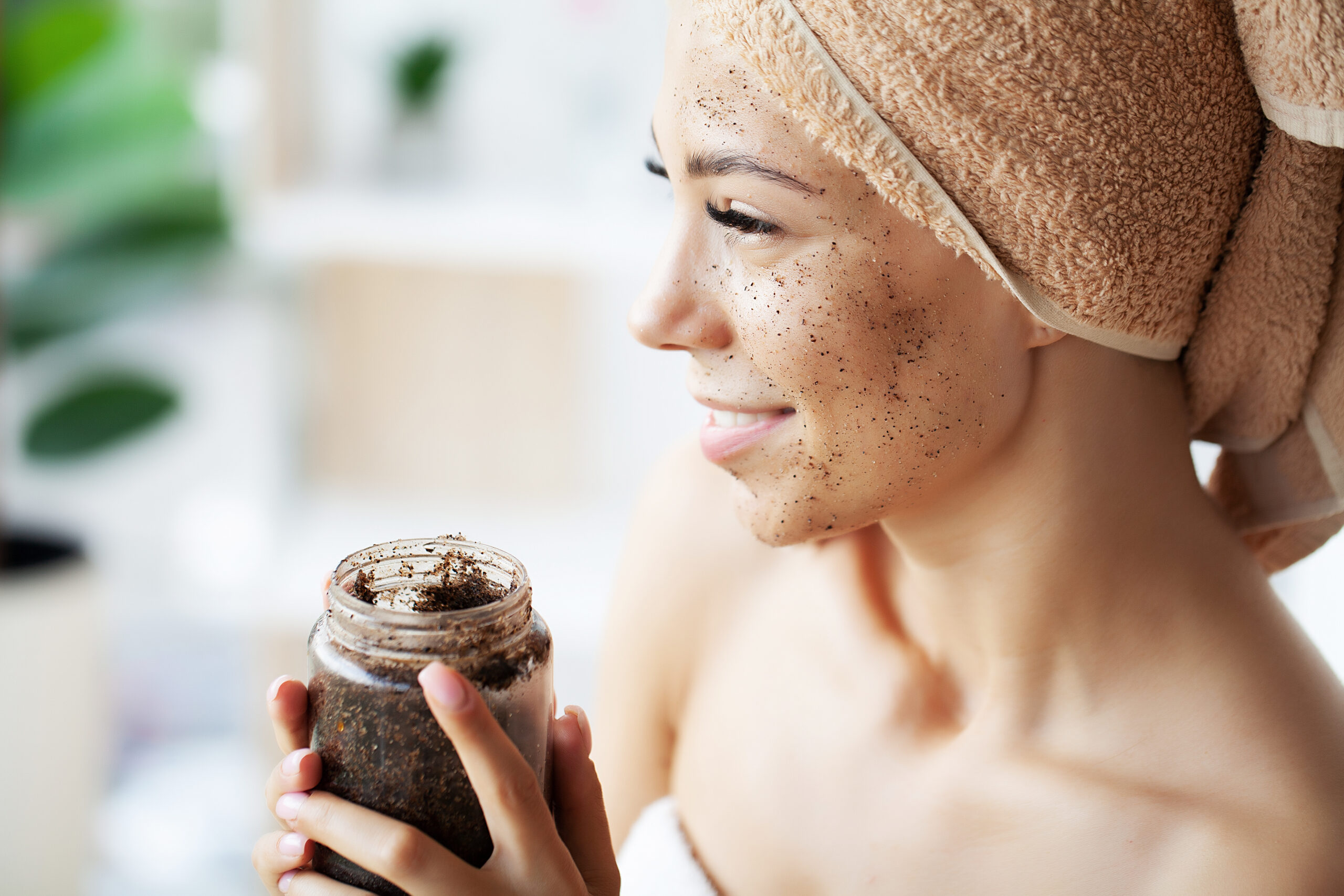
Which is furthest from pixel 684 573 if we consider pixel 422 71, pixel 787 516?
pixel 422 71

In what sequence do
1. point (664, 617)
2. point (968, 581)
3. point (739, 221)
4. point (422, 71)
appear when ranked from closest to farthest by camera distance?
point (739, 221), point (968, 581), point (664, 617), point (422, 71)

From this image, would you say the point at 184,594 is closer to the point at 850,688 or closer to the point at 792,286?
the point at 850,688

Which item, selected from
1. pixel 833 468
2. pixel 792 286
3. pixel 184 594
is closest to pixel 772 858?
pixel 833 468

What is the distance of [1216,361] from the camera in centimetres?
84

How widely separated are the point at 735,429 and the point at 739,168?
0.19 meters

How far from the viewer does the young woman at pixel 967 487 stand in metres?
0.70

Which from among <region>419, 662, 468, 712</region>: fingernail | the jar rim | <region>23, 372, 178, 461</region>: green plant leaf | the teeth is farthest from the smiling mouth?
<region>23, 372, 178, 461</region>: green plant leaf

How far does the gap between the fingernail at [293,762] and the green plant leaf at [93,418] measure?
1.50m

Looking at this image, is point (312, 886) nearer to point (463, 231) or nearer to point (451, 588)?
point (451, 588)

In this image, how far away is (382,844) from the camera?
1.94ft

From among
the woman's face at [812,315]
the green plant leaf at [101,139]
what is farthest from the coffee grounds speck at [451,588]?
the green plant leaf at [101,139]

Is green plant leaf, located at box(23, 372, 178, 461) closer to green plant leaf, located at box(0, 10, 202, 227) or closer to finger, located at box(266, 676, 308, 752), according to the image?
green plant leaf, located at box(0, 10, 202, 227)

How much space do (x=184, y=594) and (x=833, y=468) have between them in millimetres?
1531

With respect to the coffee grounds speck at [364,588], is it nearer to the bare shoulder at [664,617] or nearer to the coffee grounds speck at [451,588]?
the coffee grounds speck at [451,588]
